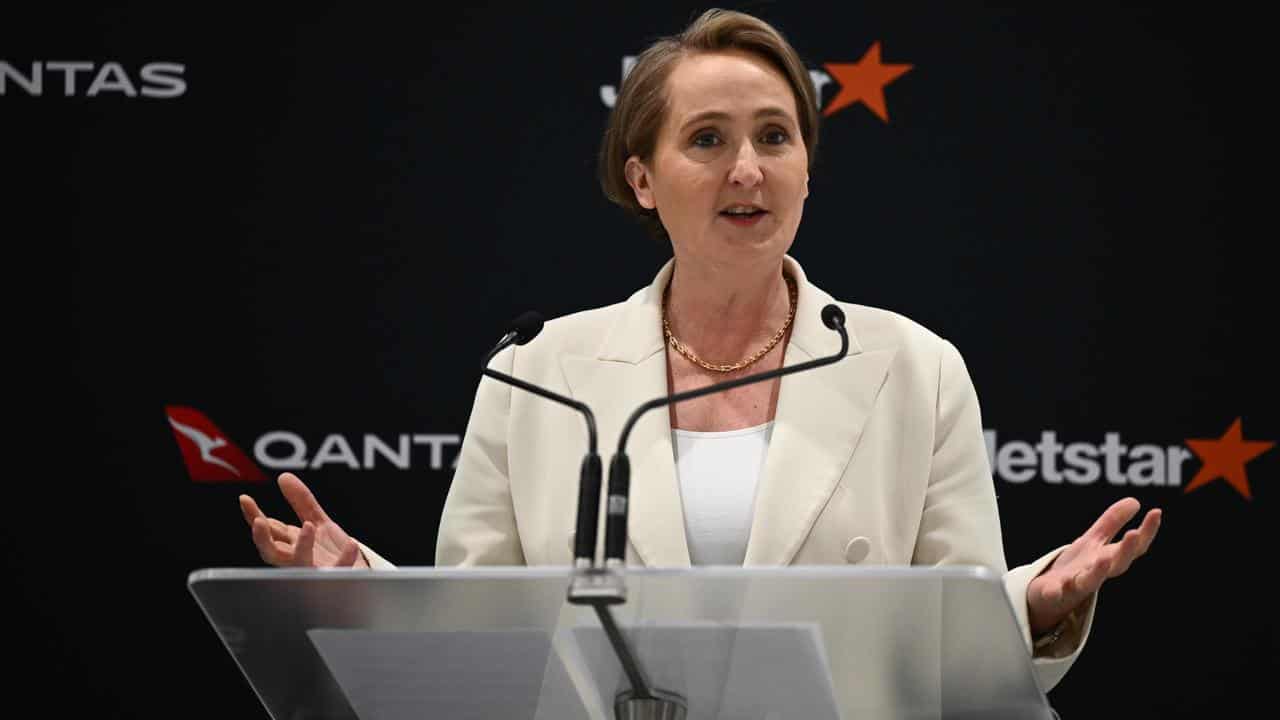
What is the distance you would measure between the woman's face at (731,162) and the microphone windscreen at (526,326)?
554mm

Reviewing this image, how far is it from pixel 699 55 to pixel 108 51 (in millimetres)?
1588

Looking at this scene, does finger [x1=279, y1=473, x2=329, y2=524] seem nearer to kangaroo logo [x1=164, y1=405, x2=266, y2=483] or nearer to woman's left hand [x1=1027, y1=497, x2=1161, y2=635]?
woman's left hand [x1=1027, y1=497, x2=1161, y2=635]

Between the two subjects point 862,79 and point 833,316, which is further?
point 862,79

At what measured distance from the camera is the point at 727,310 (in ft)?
8.40

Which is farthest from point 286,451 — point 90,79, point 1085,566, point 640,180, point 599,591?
point 599,591

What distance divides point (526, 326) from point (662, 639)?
0.55 meters

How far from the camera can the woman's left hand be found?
1849mm

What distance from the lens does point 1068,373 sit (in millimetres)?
3377

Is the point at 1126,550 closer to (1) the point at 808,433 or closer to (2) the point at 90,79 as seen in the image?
(1) the point at 808,433

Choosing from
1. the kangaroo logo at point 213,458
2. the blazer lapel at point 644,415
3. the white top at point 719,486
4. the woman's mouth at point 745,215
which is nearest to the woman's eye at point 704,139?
the woman's mouth at point 745,215

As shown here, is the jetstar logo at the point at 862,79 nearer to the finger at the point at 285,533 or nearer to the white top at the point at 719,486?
the white top at the point at 719,486

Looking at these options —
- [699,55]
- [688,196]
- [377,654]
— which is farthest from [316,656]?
[699,55]

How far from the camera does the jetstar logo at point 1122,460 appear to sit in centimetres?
332

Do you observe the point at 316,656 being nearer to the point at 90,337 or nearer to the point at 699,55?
the point at 699,55
